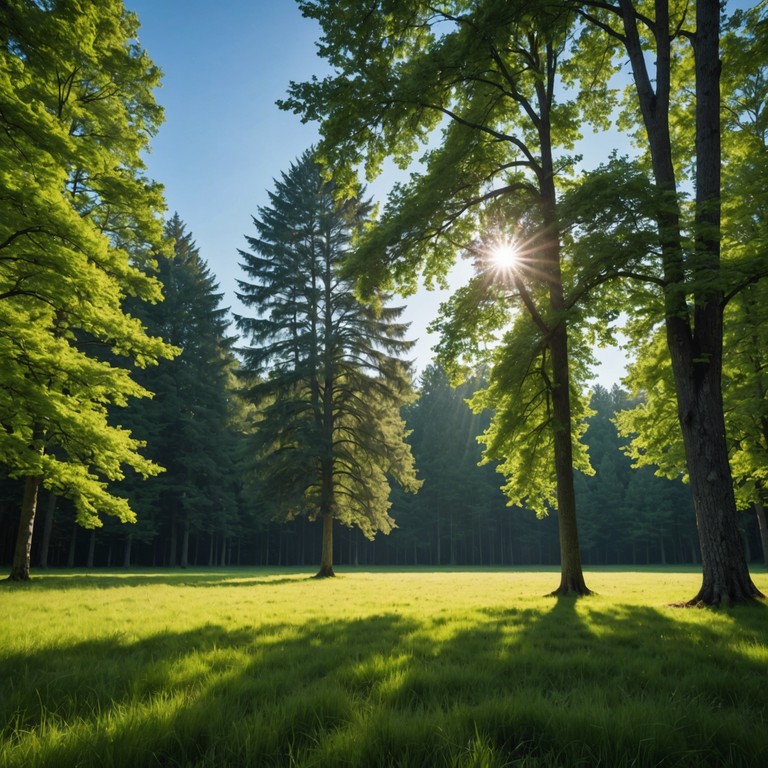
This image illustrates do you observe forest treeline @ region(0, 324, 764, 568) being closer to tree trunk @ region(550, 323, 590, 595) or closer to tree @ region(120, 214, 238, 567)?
tree @ region(120, 214, 238, 567)

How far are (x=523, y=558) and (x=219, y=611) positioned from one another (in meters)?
60.8

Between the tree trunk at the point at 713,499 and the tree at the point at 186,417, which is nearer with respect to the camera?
the tree trunk at the point at 713,499

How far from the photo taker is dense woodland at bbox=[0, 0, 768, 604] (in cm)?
774

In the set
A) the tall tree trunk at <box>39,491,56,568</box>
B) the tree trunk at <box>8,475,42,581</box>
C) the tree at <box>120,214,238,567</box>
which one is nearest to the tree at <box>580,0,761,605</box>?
the tree trunk at <box>8,475,42,581</box>

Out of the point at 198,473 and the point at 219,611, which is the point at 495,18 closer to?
the point at 219,611

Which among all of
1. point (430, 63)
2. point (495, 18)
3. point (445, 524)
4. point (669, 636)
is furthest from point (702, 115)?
point (445, 524)

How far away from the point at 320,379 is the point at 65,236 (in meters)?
15.5

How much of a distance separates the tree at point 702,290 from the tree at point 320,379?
44.6 ft

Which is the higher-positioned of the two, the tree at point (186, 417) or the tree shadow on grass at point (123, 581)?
the tree at point (186, 417)

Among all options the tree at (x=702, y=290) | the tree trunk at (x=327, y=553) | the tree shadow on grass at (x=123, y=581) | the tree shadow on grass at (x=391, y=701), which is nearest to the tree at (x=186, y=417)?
the tree shadow on grass at (x=123, y=581)

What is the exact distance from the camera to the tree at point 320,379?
21.4 metres

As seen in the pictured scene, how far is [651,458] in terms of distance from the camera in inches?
614

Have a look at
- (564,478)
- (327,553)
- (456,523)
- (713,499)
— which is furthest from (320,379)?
(456,523)

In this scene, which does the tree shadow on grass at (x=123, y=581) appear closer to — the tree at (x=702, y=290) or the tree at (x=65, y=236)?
the tree at (x=65, y=236)
